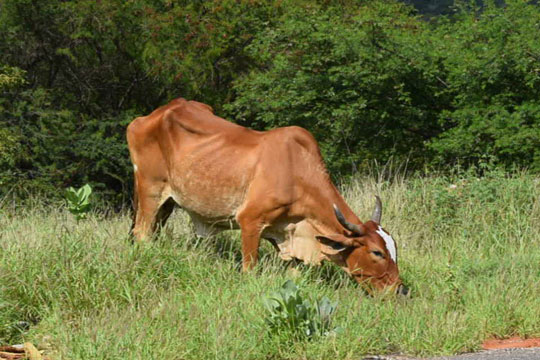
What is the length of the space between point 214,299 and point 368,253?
144 cm

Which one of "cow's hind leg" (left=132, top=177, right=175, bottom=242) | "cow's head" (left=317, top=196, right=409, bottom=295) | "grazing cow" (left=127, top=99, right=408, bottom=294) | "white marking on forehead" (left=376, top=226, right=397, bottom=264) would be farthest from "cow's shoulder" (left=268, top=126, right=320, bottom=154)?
"cow's hind leg" (left=132, top=177, right=175, bottom=242)

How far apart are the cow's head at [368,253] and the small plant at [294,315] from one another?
1.27m

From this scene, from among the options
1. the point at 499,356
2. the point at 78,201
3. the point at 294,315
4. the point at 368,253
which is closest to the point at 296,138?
the point at 368,253

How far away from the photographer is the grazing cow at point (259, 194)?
695 cm

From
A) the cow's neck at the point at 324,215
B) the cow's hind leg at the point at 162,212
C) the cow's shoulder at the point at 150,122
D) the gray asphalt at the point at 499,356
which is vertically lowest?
the cow's hind leg at the point at 162,212

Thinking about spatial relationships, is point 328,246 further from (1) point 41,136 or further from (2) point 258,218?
(1) point 41,136

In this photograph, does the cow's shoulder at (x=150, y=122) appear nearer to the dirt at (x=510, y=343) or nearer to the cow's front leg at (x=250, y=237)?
the cow's front leg at (x=250, y=237)

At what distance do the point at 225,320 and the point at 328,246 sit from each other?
1.60 meters

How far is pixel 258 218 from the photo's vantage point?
23.4ft

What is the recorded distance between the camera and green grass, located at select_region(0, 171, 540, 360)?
17.9ft

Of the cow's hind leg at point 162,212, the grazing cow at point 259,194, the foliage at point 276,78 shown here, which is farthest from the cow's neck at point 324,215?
the foliage at point 276,78

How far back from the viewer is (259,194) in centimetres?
714

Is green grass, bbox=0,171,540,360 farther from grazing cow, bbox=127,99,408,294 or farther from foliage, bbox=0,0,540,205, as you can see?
foliage, bbox=0,0,540,205

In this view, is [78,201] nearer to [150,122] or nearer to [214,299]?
[150,122]
